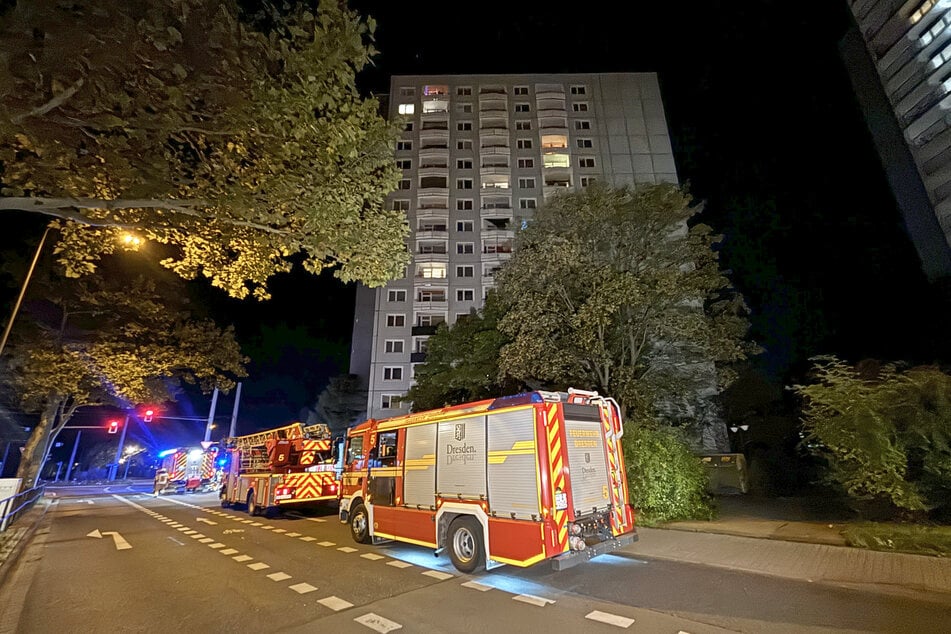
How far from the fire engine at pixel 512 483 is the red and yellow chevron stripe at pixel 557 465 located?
0.01 meters

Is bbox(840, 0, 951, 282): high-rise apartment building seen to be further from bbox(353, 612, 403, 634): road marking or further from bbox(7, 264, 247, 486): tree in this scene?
bbox(7, 264, 247, 486): tree

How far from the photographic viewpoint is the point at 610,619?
4.71m

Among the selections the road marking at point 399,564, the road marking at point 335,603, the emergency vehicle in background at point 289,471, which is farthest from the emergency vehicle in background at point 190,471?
the road marking at point 335,603

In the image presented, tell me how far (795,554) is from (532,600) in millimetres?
5386

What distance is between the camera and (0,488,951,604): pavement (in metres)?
5.82

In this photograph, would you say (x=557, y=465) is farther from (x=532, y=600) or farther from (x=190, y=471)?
(x=190, y=471)

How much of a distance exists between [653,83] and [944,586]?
48.2m

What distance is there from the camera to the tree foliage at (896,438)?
7539 millimetres

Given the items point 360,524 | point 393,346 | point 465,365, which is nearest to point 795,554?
point 360,524

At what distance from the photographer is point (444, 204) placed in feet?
139

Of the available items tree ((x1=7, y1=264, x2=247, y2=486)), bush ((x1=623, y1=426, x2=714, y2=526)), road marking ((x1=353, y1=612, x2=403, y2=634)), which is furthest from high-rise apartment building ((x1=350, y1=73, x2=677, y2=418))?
road marking ((x1=353, y1=612, x2=403, y2=634))

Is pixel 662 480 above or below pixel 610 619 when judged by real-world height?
above

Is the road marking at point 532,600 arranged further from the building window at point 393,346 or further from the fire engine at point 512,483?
the building window at point 393,346

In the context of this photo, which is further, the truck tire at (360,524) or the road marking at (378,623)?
the truck tire at (360,524)
